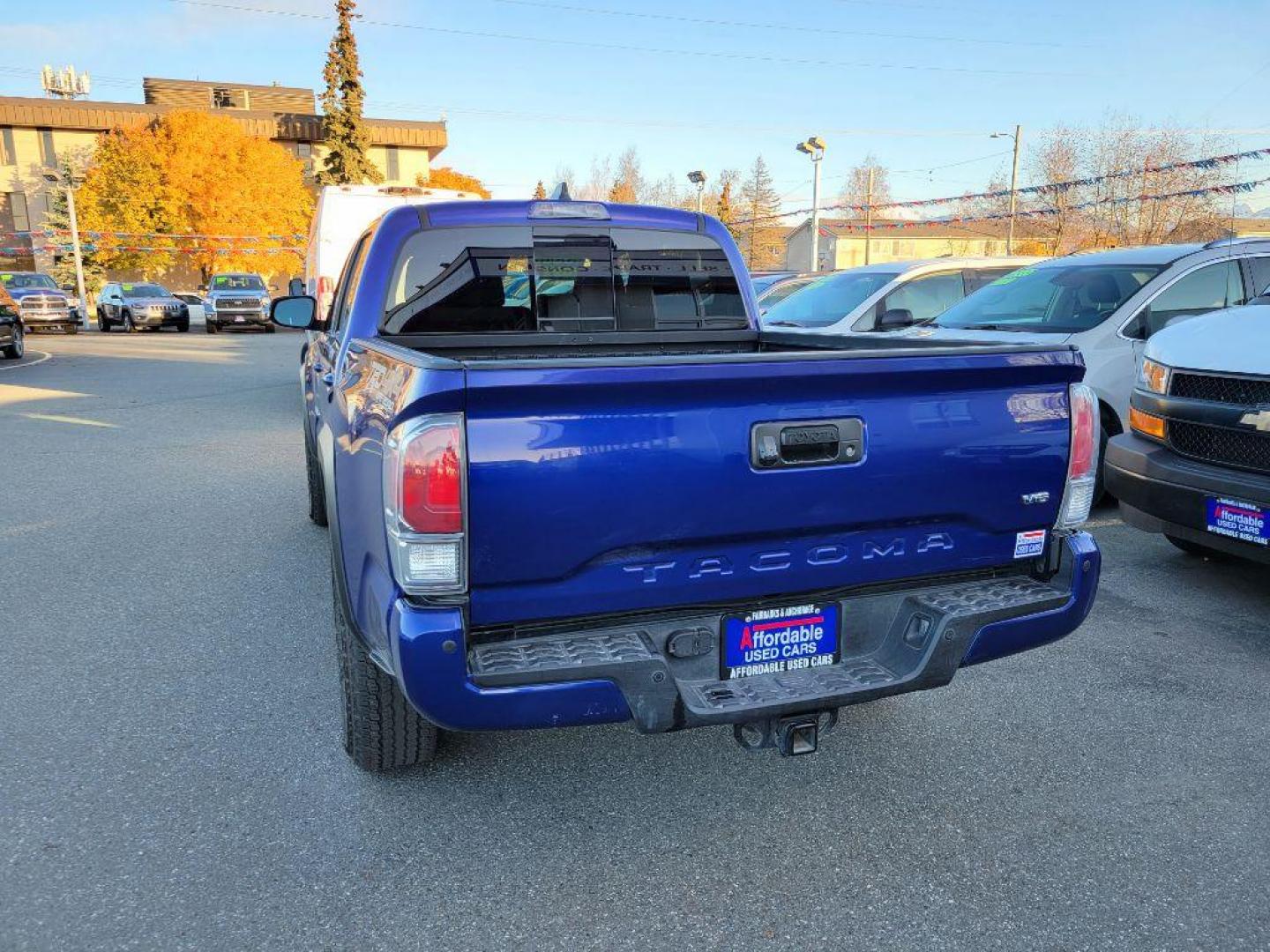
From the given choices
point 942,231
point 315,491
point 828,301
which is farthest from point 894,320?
point 942,231

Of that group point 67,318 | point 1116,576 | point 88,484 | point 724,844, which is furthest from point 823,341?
point 67,318

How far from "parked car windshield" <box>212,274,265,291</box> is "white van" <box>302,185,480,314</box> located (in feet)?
70.7

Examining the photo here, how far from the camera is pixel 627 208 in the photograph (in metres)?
4.38

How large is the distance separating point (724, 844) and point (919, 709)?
1296mm

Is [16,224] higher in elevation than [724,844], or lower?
higher

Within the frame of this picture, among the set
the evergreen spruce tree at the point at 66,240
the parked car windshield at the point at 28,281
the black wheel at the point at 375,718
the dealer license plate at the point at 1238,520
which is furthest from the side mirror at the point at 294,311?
the evergreen spruce tree at the point at 66,240

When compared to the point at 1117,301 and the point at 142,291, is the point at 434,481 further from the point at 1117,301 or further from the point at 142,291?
the point at 142,291

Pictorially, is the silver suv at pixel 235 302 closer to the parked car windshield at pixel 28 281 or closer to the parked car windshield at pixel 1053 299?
the parked car windshield at pixel 28 281

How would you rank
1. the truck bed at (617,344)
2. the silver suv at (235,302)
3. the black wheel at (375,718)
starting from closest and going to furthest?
the black wheel at (375,718), the truck bed at (617,344), the silver suv at (235,302)

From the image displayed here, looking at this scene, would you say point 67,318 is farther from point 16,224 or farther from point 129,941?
point 16,224

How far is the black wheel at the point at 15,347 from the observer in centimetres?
1900

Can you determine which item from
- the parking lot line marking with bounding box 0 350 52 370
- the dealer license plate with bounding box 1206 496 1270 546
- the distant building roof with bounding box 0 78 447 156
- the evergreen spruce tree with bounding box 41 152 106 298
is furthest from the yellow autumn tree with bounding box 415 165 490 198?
the dealer license plate with bounding box 1206 496 1270 546

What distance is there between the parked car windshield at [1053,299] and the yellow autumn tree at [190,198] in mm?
46657

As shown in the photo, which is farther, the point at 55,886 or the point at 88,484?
the point at 88,484
